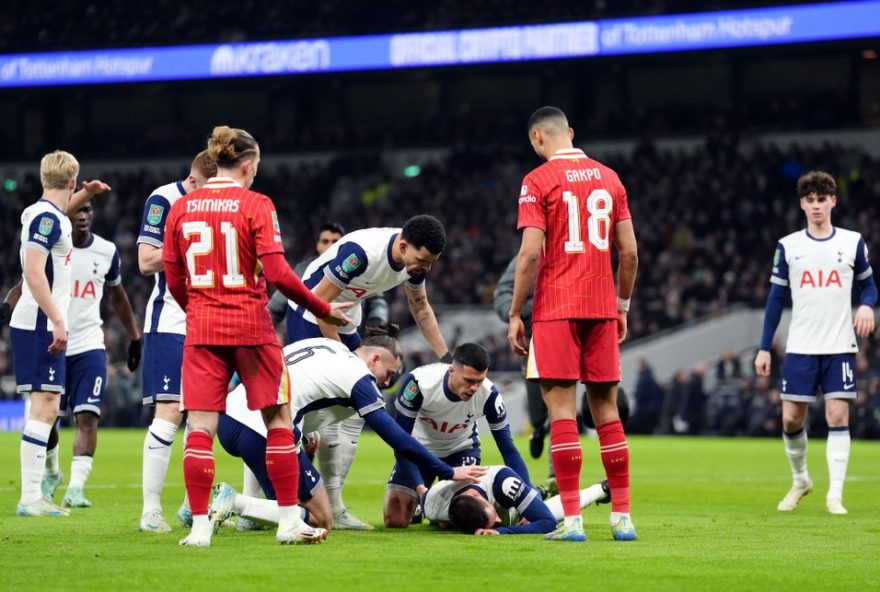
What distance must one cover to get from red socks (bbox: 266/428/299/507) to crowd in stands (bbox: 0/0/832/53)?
97.3 ft

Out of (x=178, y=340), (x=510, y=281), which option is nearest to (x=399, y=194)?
(x=510, y=281)

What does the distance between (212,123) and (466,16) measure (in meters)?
11.5

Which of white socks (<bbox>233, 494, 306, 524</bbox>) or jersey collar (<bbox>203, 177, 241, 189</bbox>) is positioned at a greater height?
jersey collar (<bbox>203, 177, 241, 189</bbox>)

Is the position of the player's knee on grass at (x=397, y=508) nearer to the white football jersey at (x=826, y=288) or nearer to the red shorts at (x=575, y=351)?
the red shorts at (x=575, y=351)

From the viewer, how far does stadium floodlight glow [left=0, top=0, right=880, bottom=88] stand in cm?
3148

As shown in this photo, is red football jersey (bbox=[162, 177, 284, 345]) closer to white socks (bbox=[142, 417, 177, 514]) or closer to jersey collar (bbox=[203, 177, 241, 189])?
jersey collar (bbox=[203, 177, 241, 189])

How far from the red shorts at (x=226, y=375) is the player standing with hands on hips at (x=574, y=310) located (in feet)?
4.53

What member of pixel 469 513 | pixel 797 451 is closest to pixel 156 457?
pixel 469 513

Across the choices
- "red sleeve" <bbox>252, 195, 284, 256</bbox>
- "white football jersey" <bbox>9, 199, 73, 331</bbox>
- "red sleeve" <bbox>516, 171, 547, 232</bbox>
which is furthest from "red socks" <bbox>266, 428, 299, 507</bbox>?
"white football jersey" <bbox>9, 199, 73, 331</bbox>

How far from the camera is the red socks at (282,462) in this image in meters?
7.15

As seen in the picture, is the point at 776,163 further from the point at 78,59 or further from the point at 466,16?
the point at 78,59

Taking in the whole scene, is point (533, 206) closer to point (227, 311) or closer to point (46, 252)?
point (227, 311)

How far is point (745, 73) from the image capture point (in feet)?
127

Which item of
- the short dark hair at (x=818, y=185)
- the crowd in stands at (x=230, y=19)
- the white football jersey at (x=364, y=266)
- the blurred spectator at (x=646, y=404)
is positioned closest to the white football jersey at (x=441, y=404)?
the white football jersey at (x=364, y=266)
